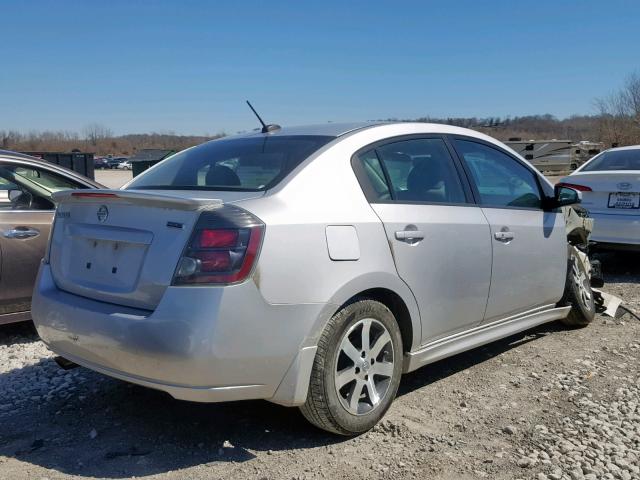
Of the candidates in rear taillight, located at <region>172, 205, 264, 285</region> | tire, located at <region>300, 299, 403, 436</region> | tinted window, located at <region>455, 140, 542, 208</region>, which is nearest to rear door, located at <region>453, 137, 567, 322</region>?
tinted window, located at <region>455, 140, 542, 208</region>

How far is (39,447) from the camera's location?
3186mm

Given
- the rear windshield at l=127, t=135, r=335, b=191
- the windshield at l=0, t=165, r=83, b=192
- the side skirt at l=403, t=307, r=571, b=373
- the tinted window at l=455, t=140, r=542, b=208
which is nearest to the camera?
the rear windshield at l=127, t=135, r=335, b=191

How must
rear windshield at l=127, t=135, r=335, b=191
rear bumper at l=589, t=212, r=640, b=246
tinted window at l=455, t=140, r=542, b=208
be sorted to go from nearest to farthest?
rear windshield at l=127, t=135, r=335, b=191, tinted window at l=455, t=140, r=542, b=208, rear bumper at l=589, t=212, r=640, b=246

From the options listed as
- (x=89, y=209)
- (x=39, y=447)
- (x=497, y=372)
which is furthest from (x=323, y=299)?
(x=497, y=372)

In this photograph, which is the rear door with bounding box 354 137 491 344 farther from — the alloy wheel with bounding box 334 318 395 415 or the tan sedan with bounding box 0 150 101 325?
the tan sedan with bounding box 0 150 101 325

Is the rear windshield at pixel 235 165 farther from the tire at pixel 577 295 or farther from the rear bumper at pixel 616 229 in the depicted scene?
the rear bumper at pixel 616 229

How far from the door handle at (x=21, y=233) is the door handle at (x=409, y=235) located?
3.04m

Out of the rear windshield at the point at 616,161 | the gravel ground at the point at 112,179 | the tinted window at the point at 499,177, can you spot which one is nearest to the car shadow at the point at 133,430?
the tinted window at the point at 499,177

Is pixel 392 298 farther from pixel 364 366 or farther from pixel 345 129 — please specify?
pixel 345 129

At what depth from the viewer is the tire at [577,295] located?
5.15 m

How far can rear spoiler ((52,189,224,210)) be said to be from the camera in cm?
281

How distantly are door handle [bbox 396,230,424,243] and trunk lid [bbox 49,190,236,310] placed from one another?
1.05 meters

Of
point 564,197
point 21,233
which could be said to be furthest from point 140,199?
point 564,197

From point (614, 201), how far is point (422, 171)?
446cm
